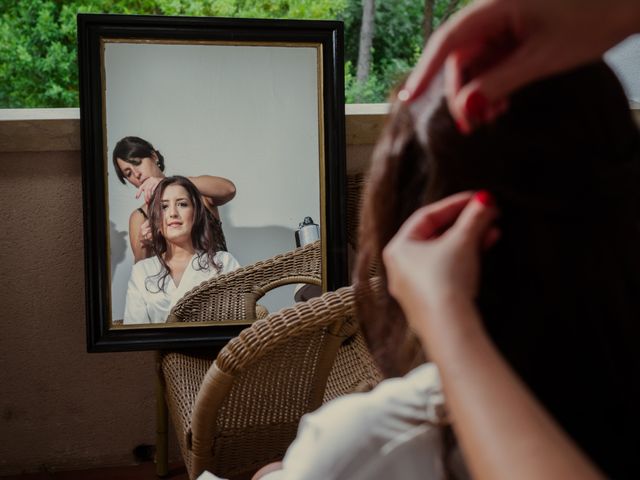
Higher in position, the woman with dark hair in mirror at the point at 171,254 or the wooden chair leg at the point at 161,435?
the woman with dark hair in mirror at the point at 171,254

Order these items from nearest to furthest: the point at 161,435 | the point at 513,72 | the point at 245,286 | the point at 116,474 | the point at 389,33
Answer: the point at 513,72 → the point at 245,286 → the point at 161,435 → the point at 116,474 → the point at 389,33

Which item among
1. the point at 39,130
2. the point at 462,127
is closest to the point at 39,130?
the point at 39,130

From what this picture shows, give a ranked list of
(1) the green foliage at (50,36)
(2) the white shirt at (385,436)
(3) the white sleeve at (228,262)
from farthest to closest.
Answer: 1. (1) the green foliage at (50,36)
2. (3) the white sleeve at (228,262)
3. (2) the white shirt at (385,436)

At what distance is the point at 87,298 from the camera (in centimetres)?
241

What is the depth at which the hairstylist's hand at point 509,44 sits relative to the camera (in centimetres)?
60

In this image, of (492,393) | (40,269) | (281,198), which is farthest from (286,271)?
(492,393)

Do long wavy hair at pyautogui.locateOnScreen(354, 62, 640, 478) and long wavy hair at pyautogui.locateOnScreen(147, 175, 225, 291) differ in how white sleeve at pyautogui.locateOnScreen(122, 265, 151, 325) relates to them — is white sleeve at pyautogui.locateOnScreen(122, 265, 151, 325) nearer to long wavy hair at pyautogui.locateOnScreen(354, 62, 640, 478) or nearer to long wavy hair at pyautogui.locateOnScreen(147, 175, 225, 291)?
long wavy hair at pyautogui.locateOnScreen(147, 175, 225, 291)

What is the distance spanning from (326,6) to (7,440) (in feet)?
7.84

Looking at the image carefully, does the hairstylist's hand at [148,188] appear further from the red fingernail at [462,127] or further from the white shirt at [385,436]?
the red fingernail at [462,127]

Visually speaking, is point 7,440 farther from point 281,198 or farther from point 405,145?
point 405,145

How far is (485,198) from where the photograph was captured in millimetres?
650

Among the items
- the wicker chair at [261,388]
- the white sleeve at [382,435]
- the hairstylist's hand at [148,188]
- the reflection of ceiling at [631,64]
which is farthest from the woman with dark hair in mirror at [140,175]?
the white sleeve at [382,435]

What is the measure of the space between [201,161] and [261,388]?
0.80 m

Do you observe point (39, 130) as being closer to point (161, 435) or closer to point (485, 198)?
point (161, 435)
